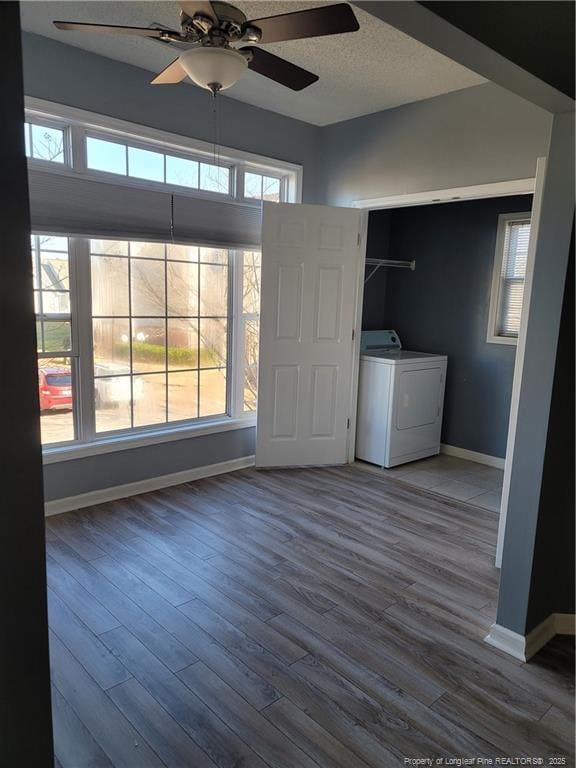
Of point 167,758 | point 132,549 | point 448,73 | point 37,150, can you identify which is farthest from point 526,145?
point 167,758

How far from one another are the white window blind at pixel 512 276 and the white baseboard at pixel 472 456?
110 centimetres

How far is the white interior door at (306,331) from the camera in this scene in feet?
13.2

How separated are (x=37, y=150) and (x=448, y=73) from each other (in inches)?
99.0

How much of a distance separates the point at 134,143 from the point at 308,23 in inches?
77.1

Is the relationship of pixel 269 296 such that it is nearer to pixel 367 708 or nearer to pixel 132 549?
pixel 132 549

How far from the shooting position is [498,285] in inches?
177

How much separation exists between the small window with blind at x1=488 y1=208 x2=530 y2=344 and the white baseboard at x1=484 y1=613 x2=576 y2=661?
2.71 m

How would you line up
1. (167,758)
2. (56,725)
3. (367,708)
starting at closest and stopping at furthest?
(167,758) → (56,725) → (367,708)

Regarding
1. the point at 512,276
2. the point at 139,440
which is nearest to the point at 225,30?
the point at 139,440

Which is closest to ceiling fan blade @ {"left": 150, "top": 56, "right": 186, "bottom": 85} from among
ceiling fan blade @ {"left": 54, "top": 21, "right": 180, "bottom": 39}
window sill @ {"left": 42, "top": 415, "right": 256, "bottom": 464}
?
ceiling fan blade @ {"left": 54, "top": 21, "right": 180, "bottom": 39}

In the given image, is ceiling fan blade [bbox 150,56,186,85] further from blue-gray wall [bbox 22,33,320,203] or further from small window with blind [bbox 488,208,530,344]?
small window with blind [bbox 488,208,530,344]

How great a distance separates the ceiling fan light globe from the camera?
6.13 feet

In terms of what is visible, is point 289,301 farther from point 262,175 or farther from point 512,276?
point 512,276

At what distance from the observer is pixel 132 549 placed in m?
2.88
